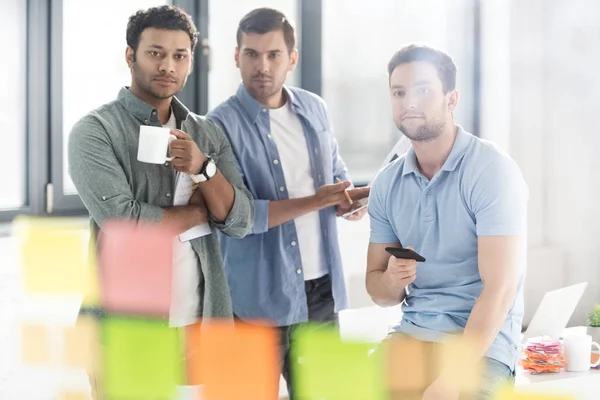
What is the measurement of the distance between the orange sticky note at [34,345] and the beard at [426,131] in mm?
1386

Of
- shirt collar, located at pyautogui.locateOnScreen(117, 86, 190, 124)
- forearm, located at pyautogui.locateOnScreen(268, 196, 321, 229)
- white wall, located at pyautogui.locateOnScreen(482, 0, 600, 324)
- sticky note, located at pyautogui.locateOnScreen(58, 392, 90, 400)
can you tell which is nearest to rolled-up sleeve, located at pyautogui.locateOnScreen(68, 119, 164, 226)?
shirt collar, located at pyautogui.locateOnScreen(117, 86, 190, 124)

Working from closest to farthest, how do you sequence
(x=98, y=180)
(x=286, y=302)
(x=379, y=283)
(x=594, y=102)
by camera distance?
(x=98, y=180)
(x=379, y=283)
(x=286, y=302)
(x=594, y=102)

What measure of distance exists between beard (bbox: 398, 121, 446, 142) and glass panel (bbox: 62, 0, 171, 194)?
1317mm

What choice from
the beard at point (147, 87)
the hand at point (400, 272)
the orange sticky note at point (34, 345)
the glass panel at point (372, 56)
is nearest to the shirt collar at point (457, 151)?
the hand at point (400, 272)

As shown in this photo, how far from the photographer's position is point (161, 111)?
209 cm

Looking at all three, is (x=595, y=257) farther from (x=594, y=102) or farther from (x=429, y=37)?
(x=429, y=37)

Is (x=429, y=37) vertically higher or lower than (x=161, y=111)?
higher

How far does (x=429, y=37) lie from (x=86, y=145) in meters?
2.35

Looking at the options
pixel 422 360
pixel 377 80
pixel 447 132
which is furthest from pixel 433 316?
pixel 377 80

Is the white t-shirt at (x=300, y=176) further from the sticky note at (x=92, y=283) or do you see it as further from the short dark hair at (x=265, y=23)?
the sticky note at (x=92, y=283)

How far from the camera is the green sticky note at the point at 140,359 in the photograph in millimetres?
2047

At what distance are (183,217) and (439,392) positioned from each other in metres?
0.79

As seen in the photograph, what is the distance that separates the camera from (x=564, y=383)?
2502 millimetres

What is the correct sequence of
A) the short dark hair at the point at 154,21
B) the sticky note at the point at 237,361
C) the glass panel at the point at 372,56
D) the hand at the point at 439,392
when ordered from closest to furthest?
the hand at the point at 439,392, the short dark hair at the point at 154,21, the sticky note at the point at 237,361, the glass panel at the point at 372,56
